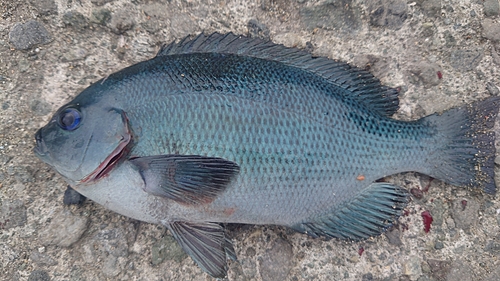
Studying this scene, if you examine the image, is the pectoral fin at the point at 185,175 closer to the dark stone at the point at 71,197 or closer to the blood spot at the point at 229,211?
the blood spot at the point at 229,211

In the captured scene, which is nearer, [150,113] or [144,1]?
[150,113]

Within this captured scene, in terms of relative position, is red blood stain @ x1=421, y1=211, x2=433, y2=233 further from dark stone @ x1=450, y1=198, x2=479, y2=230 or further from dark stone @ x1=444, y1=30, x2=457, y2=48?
dark stone @ x1=444, y1=30, x2=457, y2=48

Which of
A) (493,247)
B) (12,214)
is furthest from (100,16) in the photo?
(493,247)

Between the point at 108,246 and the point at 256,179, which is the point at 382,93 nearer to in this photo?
the point at 256,179

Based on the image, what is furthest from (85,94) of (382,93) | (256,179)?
(382,93)

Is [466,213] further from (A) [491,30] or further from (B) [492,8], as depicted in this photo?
(B) [492,8]

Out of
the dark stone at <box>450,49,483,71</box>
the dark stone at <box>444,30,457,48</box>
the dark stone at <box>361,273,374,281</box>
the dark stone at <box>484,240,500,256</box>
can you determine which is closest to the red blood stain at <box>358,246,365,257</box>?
the dark stone at <box>361,273,374,281</box>

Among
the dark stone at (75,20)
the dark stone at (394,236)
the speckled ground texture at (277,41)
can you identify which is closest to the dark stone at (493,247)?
the speckled ground texture at (277,41)

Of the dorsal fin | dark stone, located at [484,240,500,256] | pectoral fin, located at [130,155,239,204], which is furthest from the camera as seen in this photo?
dark stone, located at [484,240,500,256]
